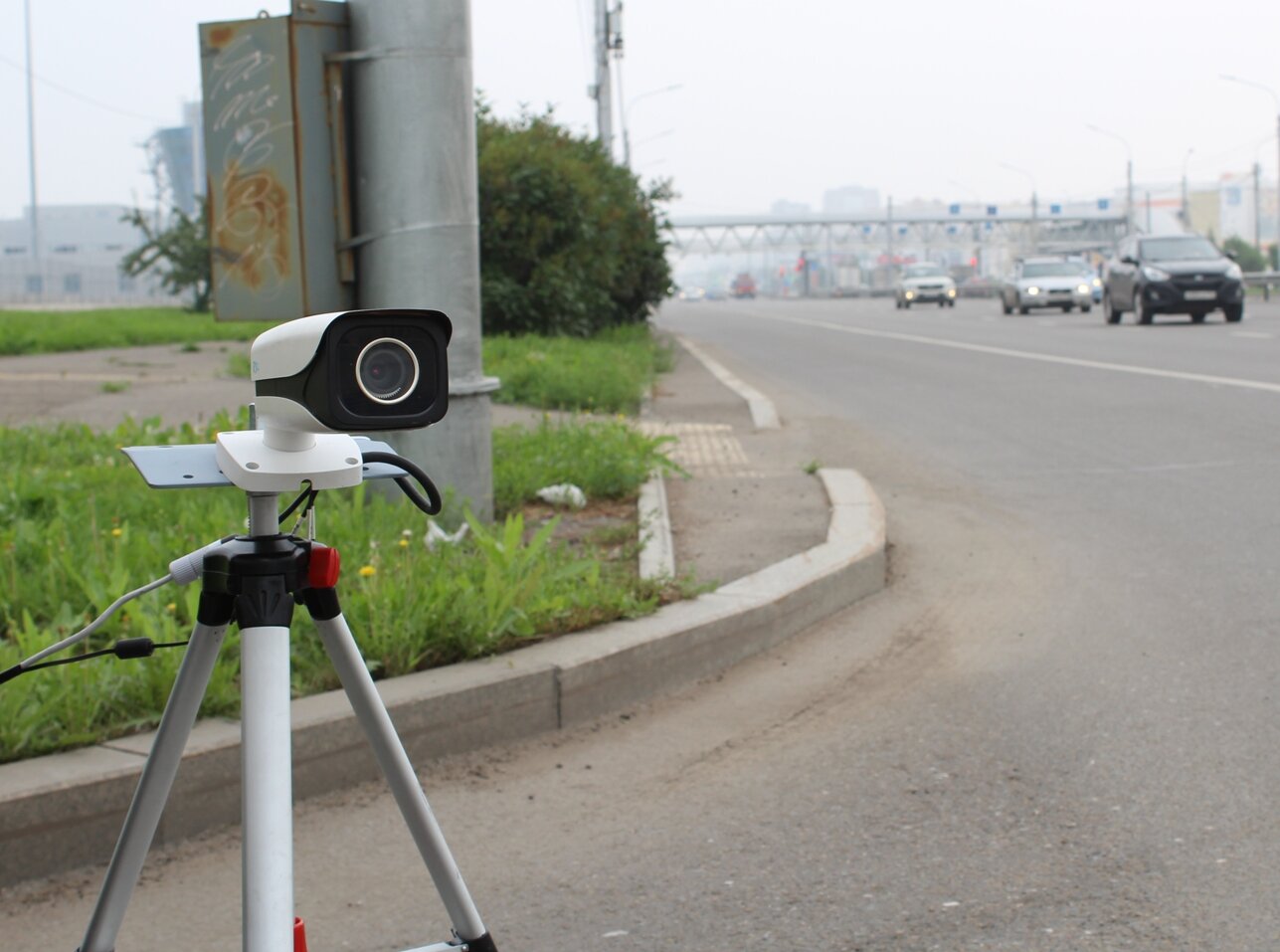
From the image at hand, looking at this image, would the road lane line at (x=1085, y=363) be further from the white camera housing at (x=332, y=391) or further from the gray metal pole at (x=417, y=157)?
the white camera housing at (x=332, y=391)

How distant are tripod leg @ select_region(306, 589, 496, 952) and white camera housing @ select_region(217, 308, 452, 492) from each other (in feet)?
0.62

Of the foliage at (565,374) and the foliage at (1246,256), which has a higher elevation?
the foliage at (1246,256)

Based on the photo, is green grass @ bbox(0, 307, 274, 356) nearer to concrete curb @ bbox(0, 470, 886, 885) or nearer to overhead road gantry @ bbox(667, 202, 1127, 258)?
concrete curb @ bbox(0, 470, 886, 885)

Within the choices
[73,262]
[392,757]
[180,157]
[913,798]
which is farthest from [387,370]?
[73,262]

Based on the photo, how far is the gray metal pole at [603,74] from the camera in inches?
1321

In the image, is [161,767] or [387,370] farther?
[161,767]

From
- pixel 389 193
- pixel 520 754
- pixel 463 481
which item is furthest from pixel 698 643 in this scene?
pixel 389 193

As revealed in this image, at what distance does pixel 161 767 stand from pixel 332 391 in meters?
0.58

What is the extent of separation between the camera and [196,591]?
171 inches

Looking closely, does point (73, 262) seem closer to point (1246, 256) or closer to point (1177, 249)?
point (1246, 256)

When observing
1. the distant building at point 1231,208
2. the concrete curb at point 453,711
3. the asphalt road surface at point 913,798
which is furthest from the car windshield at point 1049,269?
the distant building at point 1231,208

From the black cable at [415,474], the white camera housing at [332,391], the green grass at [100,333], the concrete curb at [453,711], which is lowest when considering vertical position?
the concrete curb at [453,711]

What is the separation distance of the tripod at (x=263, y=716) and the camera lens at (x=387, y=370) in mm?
199

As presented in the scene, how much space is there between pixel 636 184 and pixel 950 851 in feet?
76.4
